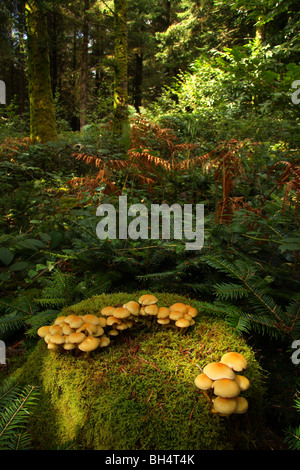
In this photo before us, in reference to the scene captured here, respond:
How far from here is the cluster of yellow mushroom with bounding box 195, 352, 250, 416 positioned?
115 centimetres

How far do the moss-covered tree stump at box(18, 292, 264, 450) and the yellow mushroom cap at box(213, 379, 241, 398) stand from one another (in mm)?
262

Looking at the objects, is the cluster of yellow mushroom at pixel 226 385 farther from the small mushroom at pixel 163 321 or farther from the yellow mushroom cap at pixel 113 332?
the yellow mushroom cap at pixel 113 332

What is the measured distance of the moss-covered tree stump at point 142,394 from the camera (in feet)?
4.26

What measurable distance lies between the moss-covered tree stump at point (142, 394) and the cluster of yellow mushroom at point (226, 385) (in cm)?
16

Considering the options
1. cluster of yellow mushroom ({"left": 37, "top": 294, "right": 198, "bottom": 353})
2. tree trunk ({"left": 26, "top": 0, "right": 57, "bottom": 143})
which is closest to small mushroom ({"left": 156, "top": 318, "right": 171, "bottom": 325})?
cluster of yellow mushroom ({"left": 37, "top": 294, "right": 198, "bottom": 353})

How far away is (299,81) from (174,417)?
7090 mm

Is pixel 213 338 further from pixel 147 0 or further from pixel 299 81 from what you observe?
pixel 147 0

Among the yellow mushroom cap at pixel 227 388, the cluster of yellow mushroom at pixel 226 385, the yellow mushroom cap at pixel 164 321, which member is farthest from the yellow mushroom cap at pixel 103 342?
the yellow mushroom cap at pixel 227 388

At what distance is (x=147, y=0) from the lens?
18.6m

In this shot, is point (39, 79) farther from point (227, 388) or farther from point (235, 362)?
point (227, 388)

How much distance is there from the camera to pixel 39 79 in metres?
7.32

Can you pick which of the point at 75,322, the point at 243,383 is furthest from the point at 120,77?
the point at 243,383

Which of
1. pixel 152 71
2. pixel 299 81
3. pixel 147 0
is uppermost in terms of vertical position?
pixel 147 0
